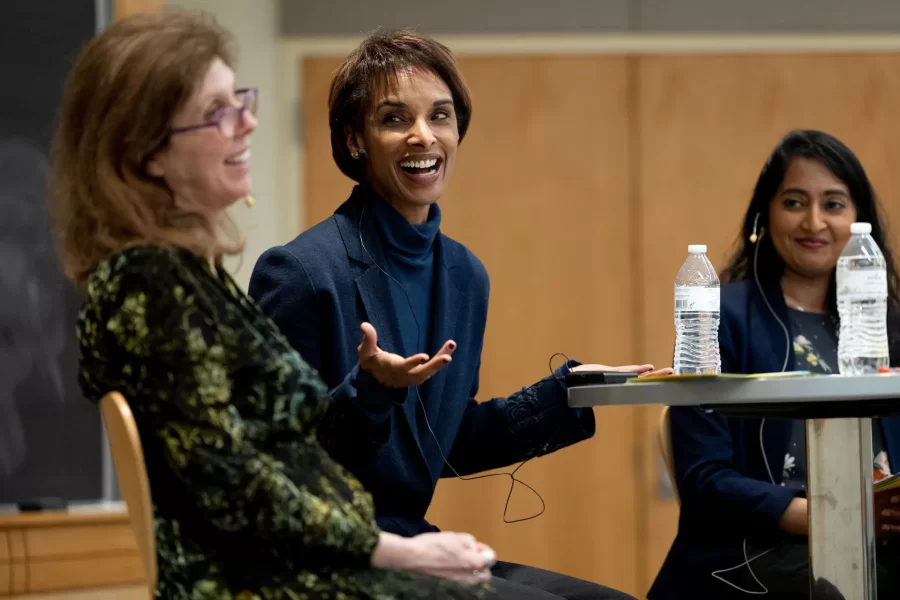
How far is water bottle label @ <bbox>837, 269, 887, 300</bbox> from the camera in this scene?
1818mm

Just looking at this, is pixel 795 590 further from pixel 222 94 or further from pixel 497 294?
pixel 497 294

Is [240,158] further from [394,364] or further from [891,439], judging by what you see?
[891,439]

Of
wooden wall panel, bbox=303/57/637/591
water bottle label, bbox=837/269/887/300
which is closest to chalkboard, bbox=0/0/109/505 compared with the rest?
wooden wall panel, bbox=303/57/637/591

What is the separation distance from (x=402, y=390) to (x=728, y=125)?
9.95 feet

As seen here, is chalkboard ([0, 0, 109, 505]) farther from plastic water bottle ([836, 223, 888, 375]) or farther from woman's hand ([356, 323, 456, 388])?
plastic water bottle ([836, 223, 888, 375])

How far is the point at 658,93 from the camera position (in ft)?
14.2

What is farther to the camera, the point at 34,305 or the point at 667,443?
the point at 34,305

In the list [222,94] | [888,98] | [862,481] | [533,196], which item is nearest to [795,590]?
[862,481]

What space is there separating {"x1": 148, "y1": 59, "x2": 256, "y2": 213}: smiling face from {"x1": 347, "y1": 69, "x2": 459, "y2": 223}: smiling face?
0.66 meters

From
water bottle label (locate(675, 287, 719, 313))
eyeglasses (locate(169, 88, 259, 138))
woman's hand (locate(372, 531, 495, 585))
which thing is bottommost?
woman's hand (locate(372, 531, 495, 585))

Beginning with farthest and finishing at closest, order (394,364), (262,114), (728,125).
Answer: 1. (728,125)
2. (262,114)
3. (394,364)

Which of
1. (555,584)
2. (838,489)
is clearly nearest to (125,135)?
(555,584)

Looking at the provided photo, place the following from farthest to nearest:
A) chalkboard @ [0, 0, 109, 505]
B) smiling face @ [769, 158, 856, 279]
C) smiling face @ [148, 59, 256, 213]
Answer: chalkboard @ [0, 0, 109, 505], smiling face @ [769, 158, 856, 279], smiling face @ [148, 59, 256, 213]

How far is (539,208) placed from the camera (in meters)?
4.30
